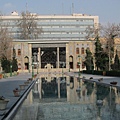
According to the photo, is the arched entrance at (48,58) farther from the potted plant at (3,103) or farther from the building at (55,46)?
the potted plant at (3,103)

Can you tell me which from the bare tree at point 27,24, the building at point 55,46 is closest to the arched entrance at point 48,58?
the building at point 55,46

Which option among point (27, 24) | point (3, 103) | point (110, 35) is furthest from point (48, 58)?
point (3, 103)

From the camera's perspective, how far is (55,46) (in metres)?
100

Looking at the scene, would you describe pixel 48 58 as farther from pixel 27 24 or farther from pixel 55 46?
pixel 27 24

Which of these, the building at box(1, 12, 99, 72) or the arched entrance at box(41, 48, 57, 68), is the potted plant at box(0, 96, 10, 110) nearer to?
the building at box(1, 12, 99, 72)

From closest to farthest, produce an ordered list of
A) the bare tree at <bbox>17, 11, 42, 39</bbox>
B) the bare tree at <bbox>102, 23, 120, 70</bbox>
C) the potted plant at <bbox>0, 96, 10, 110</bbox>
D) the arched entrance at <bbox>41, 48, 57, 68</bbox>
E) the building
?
the potted plant at <bbox>0, 96, 10, 110</bbox>, the bare tree at <bbox>102, 23, 120, 70</bbox>, the bare tree at <bbox>17, 11, 42, 39</bbox>, the building, the arched entrance at <bbox>41, 48, 57, 68</bbox>

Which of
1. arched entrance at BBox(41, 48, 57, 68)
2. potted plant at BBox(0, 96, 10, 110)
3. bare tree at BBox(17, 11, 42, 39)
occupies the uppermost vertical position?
bare tree at BBox(17, 11, 42, 39)

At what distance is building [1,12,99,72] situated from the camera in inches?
3814

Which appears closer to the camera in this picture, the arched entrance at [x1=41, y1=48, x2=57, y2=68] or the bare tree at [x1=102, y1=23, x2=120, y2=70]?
the bare tree at [x1=102, y1=23, x2=120, y2=70]

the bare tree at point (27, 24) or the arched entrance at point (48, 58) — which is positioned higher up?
the bare tree at point (27, 24)

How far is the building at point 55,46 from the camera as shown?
96875 millimetres

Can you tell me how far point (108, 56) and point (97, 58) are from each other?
320 cm

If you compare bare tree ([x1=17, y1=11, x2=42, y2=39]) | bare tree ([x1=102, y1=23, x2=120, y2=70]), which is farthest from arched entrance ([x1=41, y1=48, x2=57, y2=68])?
bare tree ([x1=102, y1=23, x2=120, y2=70])

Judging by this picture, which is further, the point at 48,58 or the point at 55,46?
the point at 48,58
